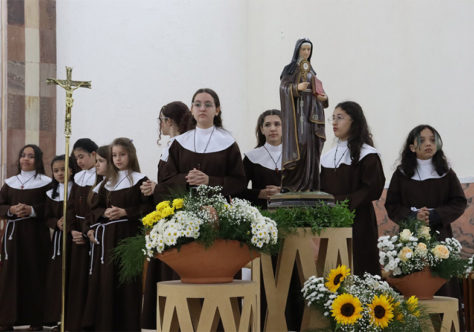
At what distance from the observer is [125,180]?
25.0ft

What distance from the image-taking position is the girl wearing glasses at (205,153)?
6340 mm

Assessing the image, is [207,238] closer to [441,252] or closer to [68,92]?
[441,252]

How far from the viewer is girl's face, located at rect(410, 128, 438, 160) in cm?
720

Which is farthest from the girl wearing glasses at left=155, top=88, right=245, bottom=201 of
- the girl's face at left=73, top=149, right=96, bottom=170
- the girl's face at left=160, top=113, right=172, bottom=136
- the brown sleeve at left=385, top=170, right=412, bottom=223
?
the girl's face at left=73, top=149, right=96, bottom=170

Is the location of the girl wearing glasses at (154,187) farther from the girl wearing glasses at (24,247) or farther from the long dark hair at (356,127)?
the girl wearing glasses at (24,247)

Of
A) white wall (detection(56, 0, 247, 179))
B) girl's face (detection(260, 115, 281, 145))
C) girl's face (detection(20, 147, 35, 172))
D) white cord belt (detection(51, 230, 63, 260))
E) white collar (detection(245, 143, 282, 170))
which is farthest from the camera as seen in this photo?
white wall (detection(56, 0, 247, 179))

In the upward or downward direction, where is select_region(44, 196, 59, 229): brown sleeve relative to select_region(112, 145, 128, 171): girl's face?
downward

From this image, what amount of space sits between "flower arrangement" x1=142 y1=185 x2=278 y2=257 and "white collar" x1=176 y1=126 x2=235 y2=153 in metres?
1.61

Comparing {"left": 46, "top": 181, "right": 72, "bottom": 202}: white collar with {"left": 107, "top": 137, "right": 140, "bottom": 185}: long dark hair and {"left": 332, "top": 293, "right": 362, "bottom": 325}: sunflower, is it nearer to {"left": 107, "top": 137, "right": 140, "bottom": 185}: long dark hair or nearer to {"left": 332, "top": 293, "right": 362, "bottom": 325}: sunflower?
{"left": 107, "top": 137, "right": 140, "bottom": 185}: long dark hair

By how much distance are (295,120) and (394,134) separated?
4.48 metres

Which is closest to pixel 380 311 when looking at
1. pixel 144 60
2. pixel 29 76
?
pixel 29 76

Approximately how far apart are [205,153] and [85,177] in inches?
95.3

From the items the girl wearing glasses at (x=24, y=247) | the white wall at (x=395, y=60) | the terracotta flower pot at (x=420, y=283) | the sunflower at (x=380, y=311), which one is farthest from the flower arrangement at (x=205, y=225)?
the girl wearing glasses at (x=24, y=247)

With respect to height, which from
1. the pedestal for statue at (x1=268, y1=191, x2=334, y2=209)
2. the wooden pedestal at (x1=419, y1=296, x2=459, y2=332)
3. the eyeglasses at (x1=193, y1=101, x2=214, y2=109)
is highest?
the eyeglasses at (x1=193, y1=101, x2=214, y2=109)
